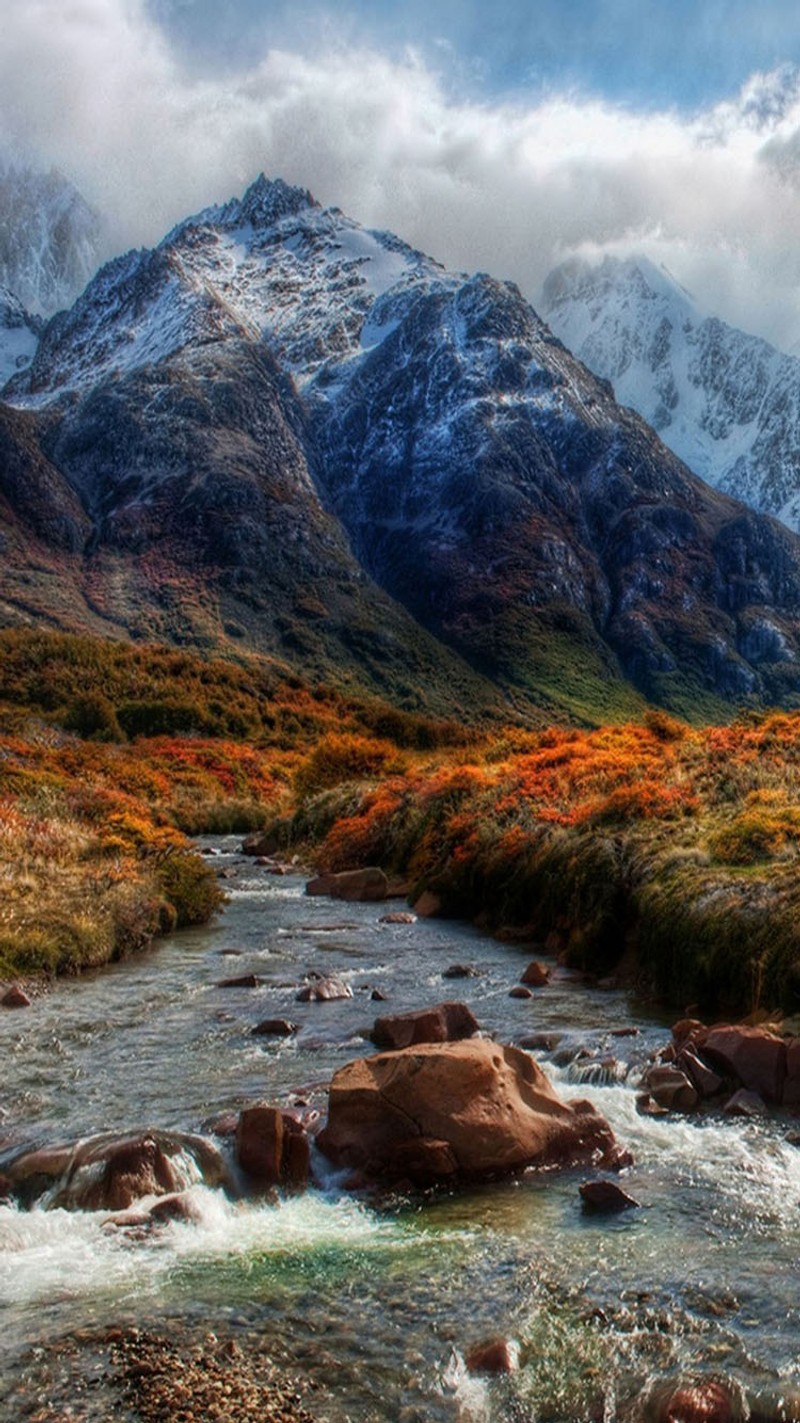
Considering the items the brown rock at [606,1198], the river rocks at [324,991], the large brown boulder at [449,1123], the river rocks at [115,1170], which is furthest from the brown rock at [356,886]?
the brown rock at [606,1198]

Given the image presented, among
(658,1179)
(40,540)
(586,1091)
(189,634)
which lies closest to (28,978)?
(586,1091)

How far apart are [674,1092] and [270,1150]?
16.7 feet

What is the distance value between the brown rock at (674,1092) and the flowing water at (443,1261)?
1.03 feet

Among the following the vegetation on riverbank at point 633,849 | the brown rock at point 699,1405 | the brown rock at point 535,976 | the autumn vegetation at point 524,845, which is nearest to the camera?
the brown rock at point 699,1405

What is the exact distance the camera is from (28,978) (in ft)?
66.4

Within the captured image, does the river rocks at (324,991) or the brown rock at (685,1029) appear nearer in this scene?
the brown rock at (685,1029)

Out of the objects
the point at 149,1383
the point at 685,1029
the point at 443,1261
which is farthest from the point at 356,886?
the point at 149,1383

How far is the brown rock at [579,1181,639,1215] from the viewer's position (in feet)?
34.6

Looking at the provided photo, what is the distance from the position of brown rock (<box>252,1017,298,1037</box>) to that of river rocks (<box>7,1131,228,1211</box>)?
545cm

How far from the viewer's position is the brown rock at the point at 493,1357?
7.95 meters

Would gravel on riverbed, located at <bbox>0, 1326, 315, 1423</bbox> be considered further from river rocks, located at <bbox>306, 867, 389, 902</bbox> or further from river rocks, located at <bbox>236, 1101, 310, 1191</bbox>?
river rocks, located at <bbox>306, 867, 389, 902</bbox>

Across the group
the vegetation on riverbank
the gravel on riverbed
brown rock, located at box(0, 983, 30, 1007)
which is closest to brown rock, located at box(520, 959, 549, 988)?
the vegetation on riverbank

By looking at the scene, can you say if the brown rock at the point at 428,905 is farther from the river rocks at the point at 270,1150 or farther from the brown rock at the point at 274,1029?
the river rocks at the point at 270,1150

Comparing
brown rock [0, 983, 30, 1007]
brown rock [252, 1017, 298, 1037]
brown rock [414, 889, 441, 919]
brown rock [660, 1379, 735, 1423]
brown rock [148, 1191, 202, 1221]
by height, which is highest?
brown rock [414, 889, 441, 919]
